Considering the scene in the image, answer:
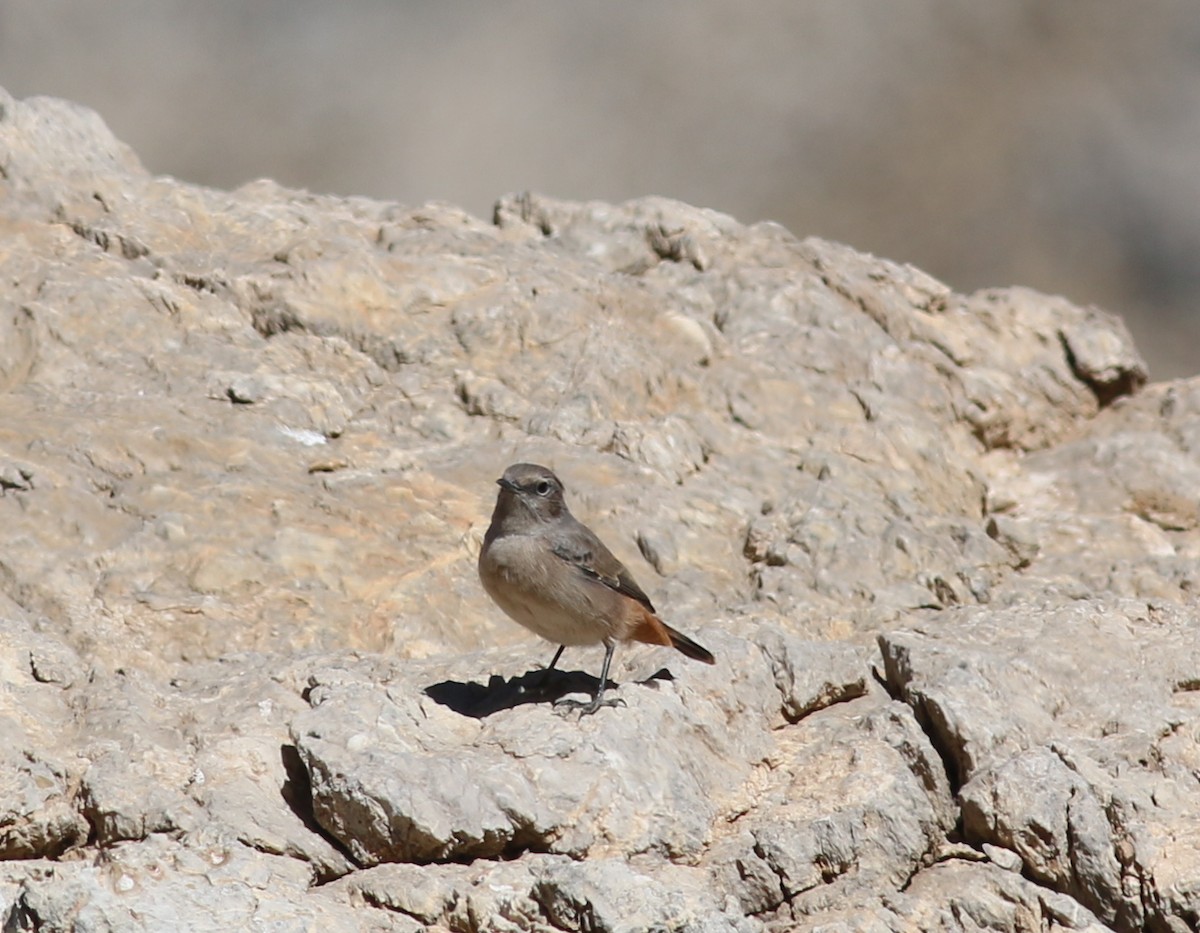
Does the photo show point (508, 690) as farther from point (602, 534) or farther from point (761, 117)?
point (761, 117)

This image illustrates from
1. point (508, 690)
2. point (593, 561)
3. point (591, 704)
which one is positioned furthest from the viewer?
point (593, 561)

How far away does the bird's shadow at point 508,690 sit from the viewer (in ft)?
20.0

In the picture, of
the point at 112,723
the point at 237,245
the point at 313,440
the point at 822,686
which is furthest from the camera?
the point at 237,245

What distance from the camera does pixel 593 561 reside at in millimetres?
6777

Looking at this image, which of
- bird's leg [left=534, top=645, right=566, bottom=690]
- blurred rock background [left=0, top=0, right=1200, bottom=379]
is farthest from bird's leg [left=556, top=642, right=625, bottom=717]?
blurred rock background [left=0, top=0, right=1200, bottom=379]

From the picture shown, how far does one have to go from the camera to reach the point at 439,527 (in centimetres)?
766

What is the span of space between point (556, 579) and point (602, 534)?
129cm

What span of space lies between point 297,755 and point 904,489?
13.8 ft

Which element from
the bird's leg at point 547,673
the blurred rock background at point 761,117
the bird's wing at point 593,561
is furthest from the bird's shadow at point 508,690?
the blurred rock background at point 761,117

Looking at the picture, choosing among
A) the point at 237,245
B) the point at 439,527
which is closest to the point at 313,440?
the point at 439,527

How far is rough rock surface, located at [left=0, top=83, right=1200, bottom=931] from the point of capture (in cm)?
515

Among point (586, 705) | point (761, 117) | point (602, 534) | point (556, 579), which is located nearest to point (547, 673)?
point (556, 579)

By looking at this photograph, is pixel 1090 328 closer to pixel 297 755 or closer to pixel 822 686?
pixel 822 686

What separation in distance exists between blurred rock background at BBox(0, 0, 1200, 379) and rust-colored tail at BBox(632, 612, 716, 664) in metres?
14.4
